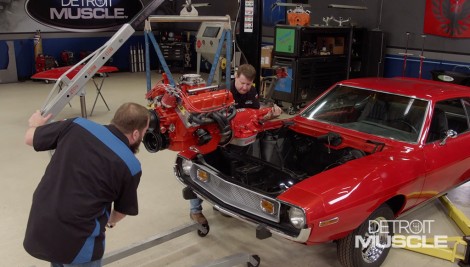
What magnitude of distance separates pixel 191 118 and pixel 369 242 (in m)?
1.58

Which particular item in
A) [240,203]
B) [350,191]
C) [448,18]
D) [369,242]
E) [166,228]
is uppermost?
[448,18]

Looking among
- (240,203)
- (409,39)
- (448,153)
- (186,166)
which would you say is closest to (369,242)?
(240,203)

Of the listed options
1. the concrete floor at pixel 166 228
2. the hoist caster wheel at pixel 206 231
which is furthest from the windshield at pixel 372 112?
the hoist caster wheel at pixel 206 231

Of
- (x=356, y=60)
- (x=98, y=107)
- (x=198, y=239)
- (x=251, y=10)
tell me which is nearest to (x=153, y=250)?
(x=198, y=239)

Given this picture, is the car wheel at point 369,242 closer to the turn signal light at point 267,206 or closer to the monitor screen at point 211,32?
the turn signal light at point 267,206

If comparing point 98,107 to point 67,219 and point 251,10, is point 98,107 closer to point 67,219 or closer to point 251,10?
point 251,10

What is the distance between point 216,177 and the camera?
334cm

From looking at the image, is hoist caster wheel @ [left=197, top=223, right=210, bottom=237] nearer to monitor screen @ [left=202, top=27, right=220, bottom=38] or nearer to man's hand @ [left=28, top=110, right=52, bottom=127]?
man's hand @ [left=28, top=110, right=52, bottom=127]

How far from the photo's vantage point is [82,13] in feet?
42.3

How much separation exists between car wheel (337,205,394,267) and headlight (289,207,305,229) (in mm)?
504

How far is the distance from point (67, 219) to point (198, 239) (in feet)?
6.17

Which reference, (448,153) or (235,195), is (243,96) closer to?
(235,195)

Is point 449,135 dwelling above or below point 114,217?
above

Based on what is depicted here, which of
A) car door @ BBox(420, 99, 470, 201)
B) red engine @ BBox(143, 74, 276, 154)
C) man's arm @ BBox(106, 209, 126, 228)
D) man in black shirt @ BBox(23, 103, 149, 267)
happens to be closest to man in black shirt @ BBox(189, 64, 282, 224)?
red engine @ BBox(143, 74, 276, 154)
